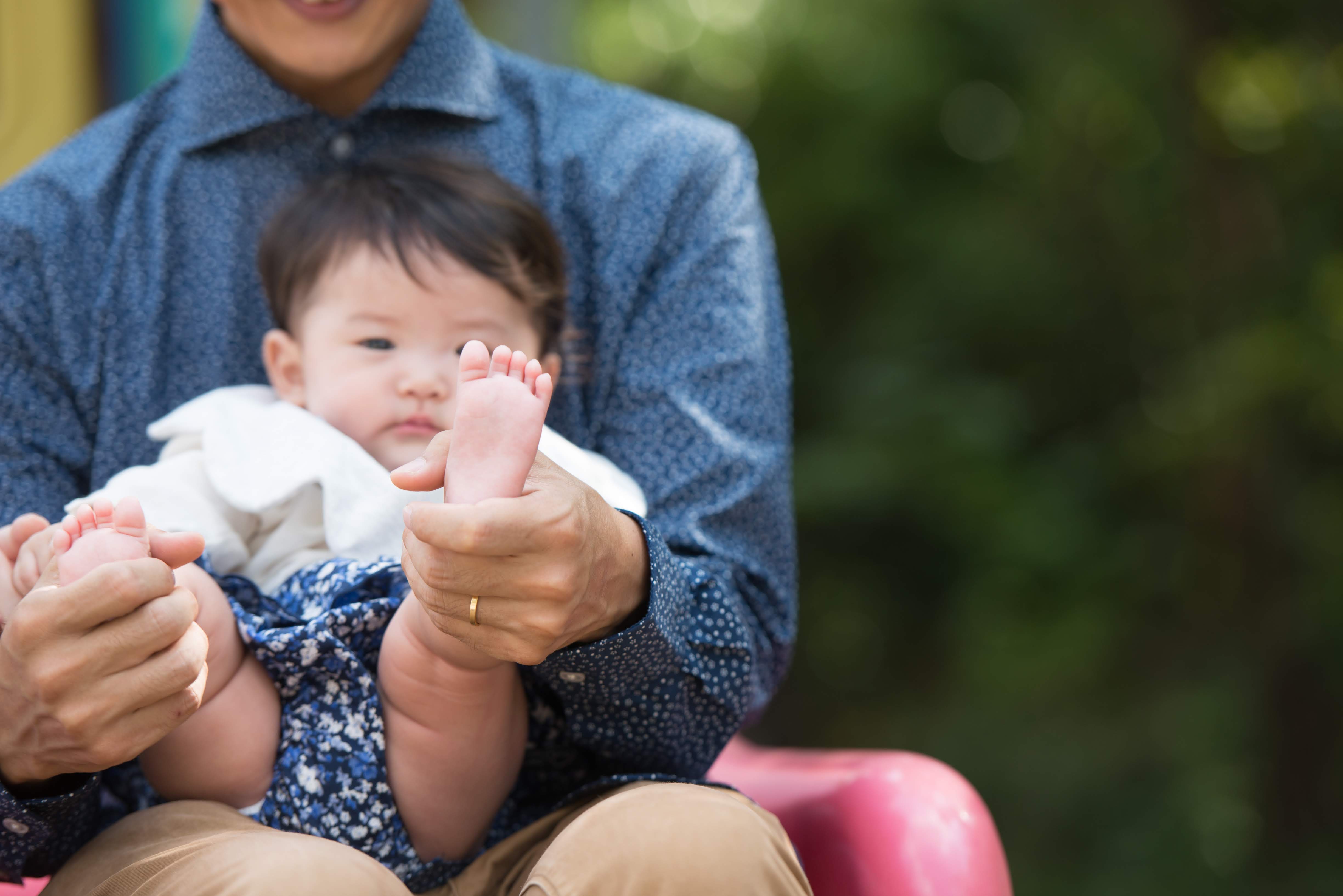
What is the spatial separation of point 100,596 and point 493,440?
31cm

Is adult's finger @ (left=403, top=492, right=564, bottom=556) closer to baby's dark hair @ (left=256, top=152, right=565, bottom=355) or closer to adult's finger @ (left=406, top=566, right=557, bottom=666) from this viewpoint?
Result: adult's finger @ (left=406, top=566, right=557, bottom=666)

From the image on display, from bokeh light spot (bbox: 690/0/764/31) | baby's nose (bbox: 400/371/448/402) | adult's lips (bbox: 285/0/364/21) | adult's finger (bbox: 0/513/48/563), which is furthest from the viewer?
bokeh light spot (bbox: 690/0/764/31)

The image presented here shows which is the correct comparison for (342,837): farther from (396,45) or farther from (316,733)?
(396,45)

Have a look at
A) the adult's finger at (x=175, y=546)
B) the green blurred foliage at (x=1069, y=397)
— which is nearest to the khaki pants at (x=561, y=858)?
the adult's finger at (x=175, y=546)

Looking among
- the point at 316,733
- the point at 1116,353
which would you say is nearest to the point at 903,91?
the point at 1116,353

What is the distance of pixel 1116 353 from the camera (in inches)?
168

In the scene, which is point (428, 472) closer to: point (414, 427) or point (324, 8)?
point (414, 427)

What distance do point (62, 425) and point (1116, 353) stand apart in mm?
3549

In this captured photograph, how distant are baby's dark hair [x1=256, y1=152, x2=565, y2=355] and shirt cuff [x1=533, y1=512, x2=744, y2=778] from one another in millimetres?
369

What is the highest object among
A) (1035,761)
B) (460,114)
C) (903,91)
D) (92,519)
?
(460,114)

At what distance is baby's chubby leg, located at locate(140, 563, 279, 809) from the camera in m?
1.13

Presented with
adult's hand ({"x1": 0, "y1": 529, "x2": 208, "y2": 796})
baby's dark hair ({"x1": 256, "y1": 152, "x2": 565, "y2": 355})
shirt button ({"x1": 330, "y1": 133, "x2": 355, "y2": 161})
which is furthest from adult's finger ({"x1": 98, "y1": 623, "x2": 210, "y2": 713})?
shirt button ({"x1": 330, "y1": 133, "x2": 355, "y2": 161})

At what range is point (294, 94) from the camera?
1.54m

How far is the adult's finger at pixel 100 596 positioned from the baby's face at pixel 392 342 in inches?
14.3
